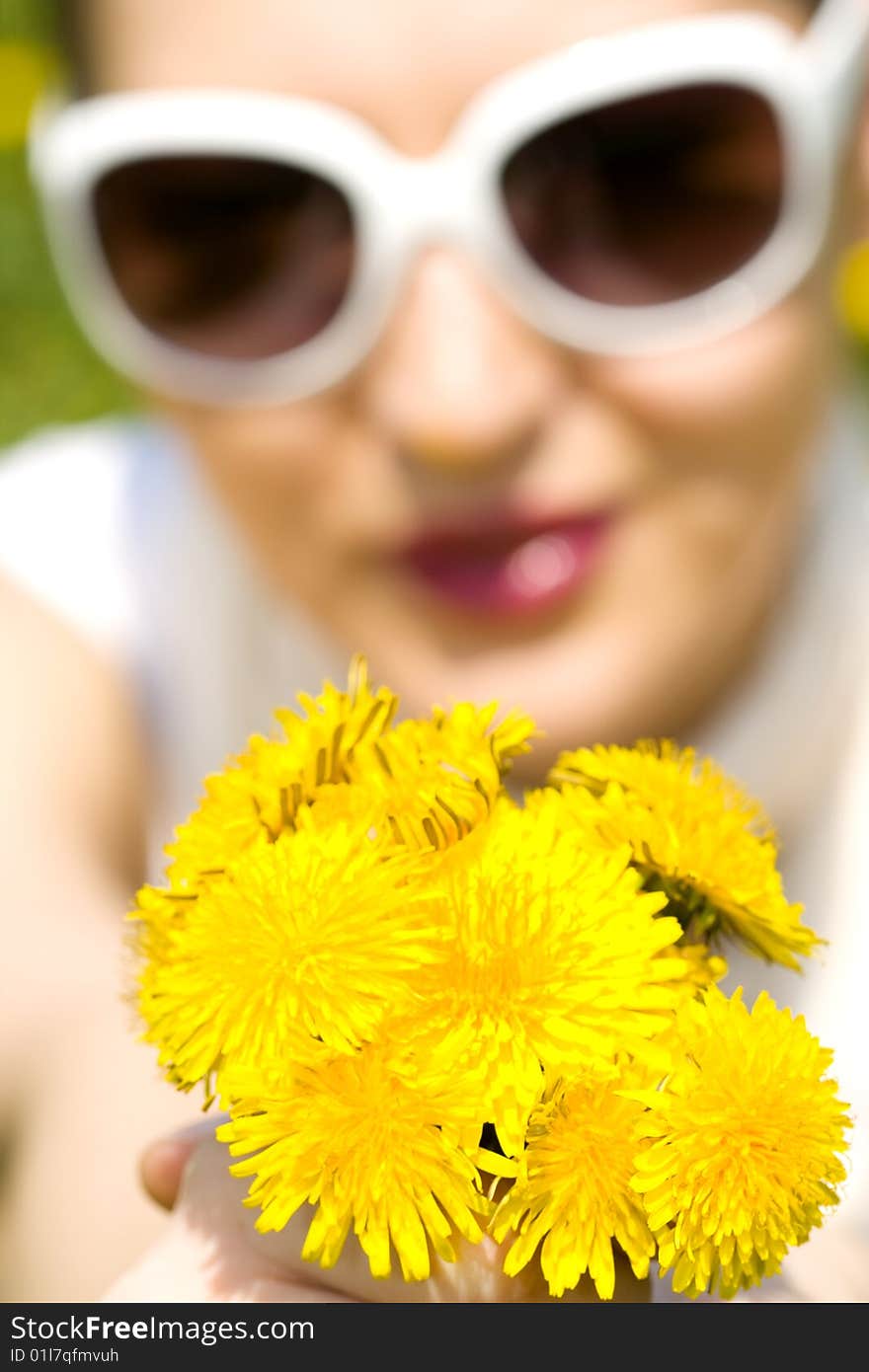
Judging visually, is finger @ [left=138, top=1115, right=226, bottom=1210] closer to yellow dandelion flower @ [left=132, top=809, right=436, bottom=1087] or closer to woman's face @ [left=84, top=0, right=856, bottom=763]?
yellow dandelion flower @ [left=132, top=809, right=436, bottom=1087]

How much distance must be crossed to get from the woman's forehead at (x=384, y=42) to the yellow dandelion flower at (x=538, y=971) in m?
0.47

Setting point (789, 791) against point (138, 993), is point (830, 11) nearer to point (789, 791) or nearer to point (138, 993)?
point (789, 791)

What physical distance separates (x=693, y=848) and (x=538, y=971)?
65 mm

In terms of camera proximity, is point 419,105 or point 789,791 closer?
point 419,105

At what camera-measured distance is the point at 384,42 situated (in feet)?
2.19

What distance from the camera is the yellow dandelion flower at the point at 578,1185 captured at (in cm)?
33

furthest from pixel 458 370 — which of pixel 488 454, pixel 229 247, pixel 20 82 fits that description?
pixel 20 82

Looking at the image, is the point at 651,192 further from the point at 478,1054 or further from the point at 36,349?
the point at 36,349

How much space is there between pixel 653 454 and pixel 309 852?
497 millimetres

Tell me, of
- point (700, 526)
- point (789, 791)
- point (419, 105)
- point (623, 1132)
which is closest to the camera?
point (623, 1132)

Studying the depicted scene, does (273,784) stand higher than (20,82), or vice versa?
(20,82)

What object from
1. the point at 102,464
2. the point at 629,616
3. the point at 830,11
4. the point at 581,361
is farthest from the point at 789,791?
the point at 102,464

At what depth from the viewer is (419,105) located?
0.70 m

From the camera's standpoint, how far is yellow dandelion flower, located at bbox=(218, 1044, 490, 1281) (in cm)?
32
